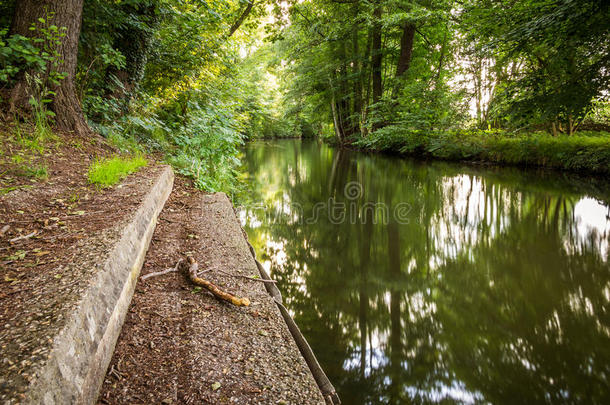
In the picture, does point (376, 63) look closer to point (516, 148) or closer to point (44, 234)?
point (516, 148)

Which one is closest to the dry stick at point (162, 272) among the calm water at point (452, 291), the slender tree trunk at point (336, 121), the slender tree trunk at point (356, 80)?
the calm water at point (452, 291)

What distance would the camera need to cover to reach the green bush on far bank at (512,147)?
770 centimetres

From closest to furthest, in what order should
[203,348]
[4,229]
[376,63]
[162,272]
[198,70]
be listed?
1. [203,348]
2. [4,229]
3. [162,272]
4. [198,70]
5. [376,63]

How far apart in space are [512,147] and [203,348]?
11204 millimetres

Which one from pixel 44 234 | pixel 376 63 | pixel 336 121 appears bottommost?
pixel 44 234

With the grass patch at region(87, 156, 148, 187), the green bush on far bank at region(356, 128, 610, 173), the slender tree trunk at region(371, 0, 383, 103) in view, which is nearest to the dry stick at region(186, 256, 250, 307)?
the grass patch at region(87, 156, 148, 187)

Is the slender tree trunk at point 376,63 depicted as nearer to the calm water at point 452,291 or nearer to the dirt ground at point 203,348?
the calm water at point 452,291

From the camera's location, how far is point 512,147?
9.62 m

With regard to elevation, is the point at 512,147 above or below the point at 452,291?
above

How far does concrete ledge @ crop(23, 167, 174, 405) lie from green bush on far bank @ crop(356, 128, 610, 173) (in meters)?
10.00

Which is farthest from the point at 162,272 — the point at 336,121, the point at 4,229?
the point at 336,121

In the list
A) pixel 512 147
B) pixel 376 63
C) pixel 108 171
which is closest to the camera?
pixel 108 171

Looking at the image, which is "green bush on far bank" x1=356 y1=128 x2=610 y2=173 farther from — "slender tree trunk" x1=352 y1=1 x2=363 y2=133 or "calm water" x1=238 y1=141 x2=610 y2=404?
"slender tree trunk" x1=352 y1=1 x2=363 y2=133

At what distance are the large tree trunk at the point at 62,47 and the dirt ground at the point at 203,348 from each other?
8.75 feet
